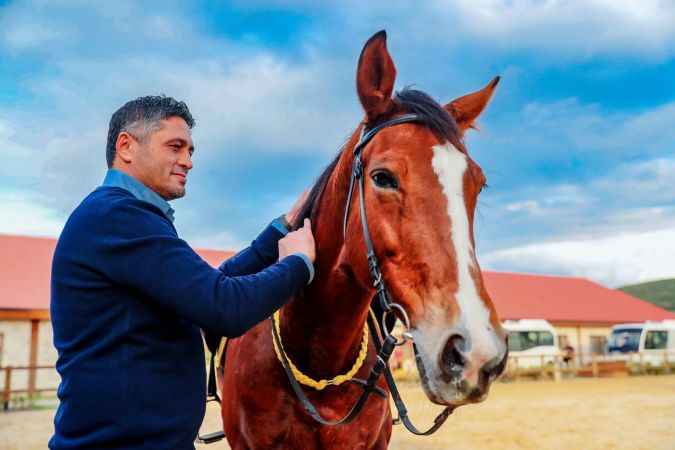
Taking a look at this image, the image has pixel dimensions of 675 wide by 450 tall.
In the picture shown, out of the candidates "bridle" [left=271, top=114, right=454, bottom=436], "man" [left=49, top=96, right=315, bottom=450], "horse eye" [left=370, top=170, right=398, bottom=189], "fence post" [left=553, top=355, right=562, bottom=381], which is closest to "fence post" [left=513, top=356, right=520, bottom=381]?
"fence post" [left=553, top=355, right=562, bottom=381]

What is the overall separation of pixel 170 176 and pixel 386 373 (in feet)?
5.45

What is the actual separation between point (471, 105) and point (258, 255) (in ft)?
4.35

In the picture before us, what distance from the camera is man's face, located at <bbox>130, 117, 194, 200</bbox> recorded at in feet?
6.79

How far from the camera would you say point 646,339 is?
91.8ft

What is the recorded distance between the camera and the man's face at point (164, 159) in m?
2.07

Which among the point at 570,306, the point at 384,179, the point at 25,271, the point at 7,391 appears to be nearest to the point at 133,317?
the point at 384,179

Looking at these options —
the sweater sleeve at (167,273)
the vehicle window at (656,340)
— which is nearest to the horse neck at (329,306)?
the sweater sleeve at (167,273)

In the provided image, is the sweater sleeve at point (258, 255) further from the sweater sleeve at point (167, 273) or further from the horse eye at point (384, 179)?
the sweater sleeve at point (167, 273)

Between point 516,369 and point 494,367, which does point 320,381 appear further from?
point 516,369

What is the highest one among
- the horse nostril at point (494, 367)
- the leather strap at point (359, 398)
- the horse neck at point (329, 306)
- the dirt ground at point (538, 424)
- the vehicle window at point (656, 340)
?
the horse neck at point (329, 306)

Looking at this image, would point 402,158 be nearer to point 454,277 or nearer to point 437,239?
point 437,239

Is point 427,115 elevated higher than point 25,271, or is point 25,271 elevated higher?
point 25,271

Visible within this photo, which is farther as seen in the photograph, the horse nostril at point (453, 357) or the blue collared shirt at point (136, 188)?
the blue collared shirt at point (136, 188)

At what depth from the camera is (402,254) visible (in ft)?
6.98
